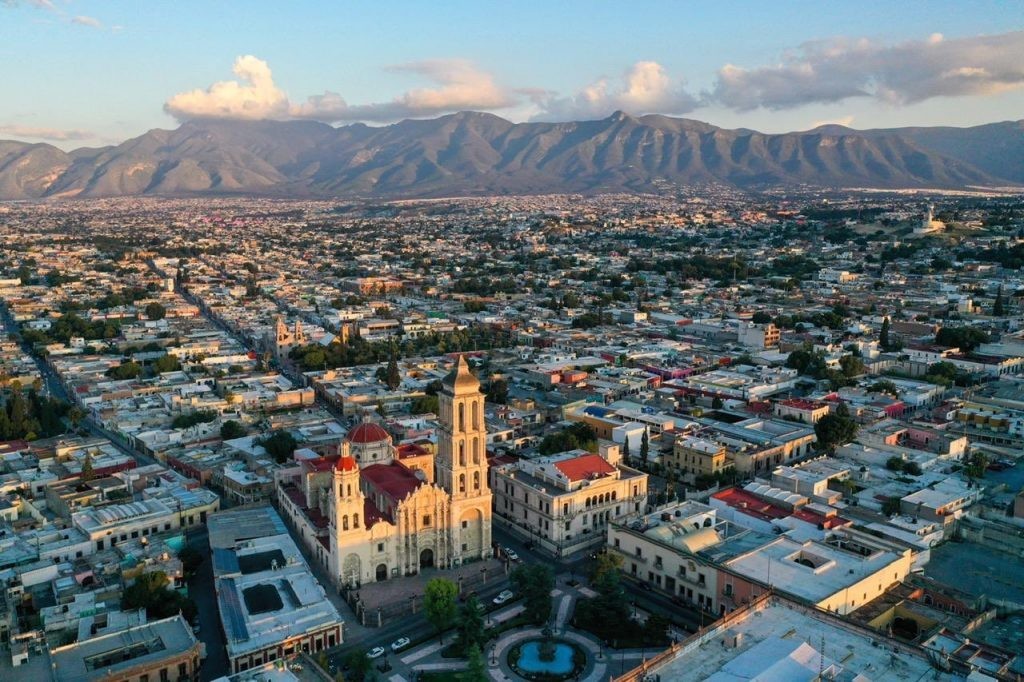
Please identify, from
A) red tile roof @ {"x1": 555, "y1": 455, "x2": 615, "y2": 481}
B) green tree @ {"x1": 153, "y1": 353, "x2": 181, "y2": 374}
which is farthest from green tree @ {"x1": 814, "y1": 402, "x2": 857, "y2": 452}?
green tree @ {"x1": 153, "y1": 353, "x2": 181, "y2": 374}

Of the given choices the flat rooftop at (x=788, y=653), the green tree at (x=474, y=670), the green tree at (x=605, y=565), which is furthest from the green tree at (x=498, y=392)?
the flat rooftop at (x=788, y=653)

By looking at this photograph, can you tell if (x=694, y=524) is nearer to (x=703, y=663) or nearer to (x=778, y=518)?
(x=778, y=518)

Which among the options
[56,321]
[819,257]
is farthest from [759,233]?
[56,321]

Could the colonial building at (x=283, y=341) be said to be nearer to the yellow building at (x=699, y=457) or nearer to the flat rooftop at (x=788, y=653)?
the yellow building at (x=699, y=457)

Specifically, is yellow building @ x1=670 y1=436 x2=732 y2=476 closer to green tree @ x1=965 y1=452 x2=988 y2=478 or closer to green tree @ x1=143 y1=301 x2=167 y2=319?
green tree @ x1=965 y1=452 x2=988 y2=478

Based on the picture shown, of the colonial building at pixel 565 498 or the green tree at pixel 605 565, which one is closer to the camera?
the green tree at pixel 605 565

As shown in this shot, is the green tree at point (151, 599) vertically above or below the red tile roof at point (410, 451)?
below
